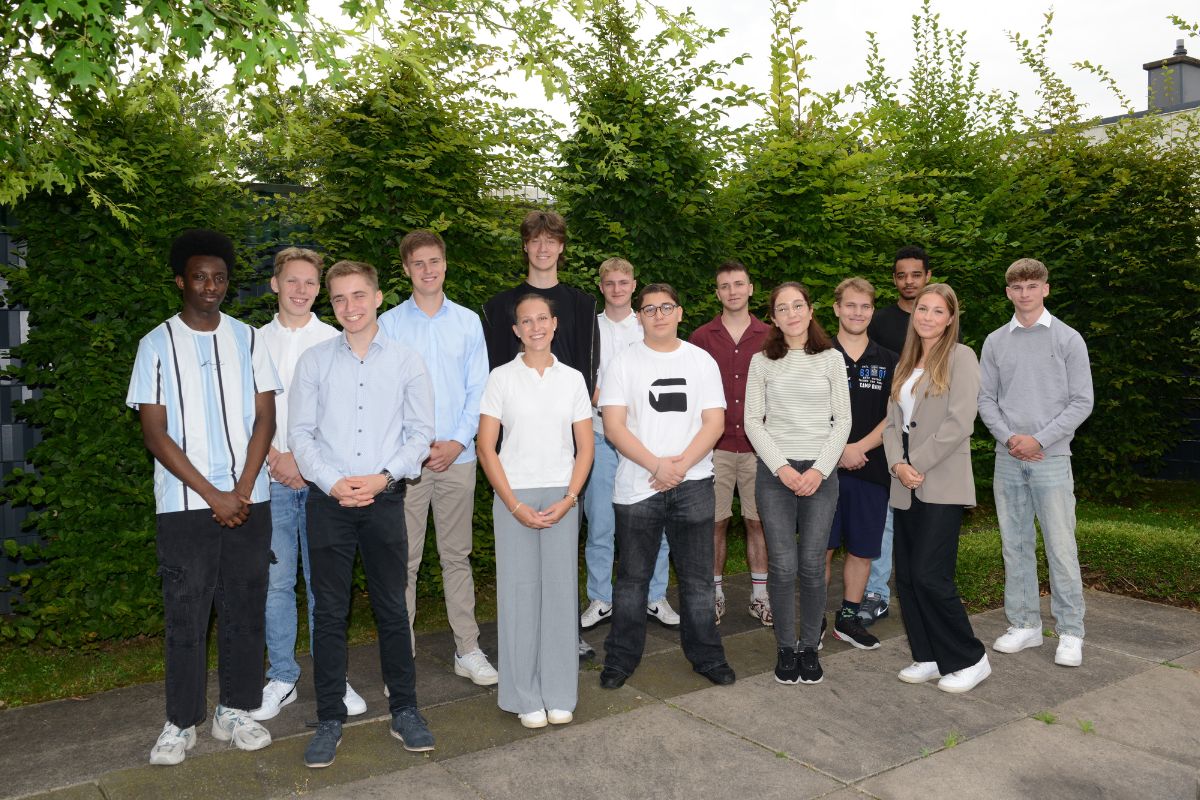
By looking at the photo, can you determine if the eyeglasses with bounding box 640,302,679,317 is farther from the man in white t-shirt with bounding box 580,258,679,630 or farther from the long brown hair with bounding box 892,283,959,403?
the long brown hair with bounding box 892,283,959,403

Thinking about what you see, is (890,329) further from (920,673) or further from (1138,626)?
(1138,626)

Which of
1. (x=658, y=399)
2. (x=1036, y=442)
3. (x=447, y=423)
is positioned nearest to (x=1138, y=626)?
(x=1036, y=442)

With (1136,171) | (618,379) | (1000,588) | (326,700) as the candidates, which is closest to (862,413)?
(618,379)

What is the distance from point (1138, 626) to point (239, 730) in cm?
541

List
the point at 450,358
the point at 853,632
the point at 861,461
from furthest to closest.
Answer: the point at 853,632
the point at 861,461
the point at 450,358

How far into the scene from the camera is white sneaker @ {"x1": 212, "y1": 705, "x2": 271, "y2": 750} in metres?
4.18

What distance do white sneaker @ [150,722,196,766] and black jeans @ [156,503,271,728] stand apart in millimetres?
52

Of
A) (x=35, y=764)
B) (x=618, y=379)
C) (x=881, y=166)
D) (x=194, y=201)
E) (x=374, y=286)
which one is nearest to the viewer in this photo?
(x=35, y=764)

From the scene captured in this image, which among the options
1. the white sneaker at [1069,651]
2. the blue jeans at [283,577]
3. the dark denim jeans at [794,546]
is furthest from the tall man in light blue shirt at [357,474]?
the white sneaker at [1069,651]

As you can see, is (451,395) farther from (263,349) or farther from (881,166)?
(881,166)

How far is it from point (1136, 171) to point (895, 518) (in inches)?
268

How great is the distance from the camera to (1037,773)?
3955 mm

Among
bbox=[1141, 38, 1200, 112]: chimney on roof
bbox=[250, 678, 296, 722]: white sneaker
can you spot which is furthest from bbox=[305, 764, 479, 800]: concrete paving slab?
bbox=[1141, 38, 1200, 112]: chimney on roof

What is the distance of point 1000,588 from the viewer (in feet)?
22.2
